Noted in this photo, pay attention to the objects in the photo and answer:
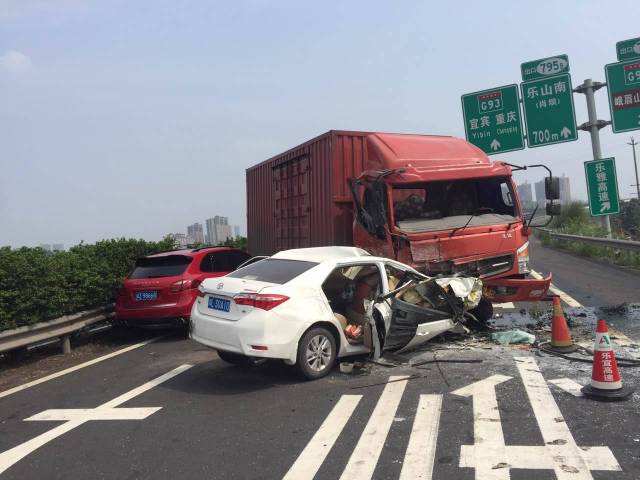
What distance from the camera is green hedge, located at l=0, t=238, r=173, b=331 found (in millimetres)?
7887

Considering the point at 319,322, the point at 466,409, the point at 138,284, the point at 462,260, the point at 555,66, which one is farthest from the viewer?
the point at 555,66

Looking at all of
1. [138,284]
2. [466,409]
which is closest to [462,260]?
[466,409]

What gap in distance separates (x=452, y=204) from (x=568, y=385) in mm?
4022

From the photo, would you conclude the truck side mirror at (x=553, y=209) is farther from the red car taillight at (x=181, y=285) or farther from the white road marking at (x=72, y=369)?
the white road marking at (x=72, y=369)

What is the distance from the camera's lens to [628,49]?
15.7 m

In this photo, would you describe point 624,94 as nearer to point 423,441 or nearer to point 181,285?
point 181,285

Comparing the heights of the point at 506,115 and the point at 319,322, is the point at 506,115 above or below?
above

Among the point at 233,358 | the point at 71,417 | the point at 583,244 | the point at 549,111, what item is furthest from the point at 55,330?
the point at 583,244

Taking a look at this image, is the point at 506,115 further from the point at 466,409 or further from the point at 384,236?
the point at 466,409

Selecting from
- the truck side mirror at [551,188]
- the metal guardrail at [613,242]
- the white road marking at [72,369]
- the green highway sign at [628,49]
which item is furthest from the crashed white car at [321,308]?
the green highway sign at [628,49]

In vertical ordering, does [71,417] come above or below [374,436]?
above

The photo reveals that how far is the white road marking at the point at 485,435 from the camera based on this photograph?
3848mm

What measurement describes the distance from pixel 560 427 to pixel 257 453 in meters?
2.37

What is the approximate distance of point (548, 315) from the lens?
9.84 metres
